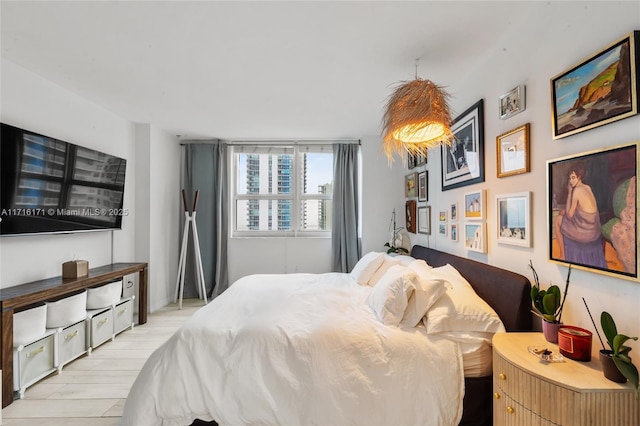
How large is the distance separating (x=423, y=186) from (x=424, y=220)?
414 millimetres

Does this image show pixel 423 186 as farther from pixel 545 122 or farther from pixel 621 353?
pixel 621 353

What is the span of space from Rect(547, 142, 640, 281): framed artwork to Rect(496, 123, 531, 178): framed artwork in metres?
0.23

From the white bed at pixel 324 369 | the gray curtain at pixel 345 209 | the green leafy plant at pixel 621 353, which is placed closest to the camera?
the green leafy plant at pixel 621 353

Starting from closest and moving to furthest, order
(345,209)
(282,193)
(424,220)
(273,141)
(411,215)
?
1. (424,220)
2. (411,215)
3. (345,209)
4. (273,141)
5. (282,193)

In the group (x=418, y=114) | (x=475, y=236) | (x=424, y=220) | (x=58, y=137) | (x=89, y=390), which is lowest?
(x=89, y=390)

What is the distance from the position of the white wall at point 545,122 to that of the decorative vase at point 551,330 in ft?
0.40

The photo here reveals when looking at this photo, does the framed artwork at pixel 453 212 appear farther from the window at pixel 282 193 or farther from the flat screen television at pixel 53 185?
the flat screen television at pixel 53 185

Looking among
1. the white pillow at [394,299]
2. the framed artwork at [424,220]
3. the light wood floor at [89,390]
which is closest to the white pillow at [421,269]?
the white pillow at [394,299]

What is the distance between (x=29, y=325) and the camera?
211 cm

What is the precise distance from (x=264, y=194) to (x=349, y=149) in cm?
161

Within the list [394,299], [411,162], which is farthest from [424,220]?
[394,299]

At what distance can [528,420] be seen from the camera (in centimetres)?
119

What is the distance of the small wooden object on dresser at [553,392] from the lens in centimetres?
104

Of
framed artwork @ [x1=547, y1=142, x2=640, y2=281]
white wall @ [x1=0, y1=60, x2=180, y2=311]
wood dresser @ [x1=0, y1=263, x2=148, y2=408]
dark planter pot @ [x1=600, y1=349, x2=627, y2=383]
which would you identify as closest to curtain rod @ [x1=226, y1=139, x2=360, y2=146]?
white wall @ [x1=0, y1=60, x2=180, y2=311]
